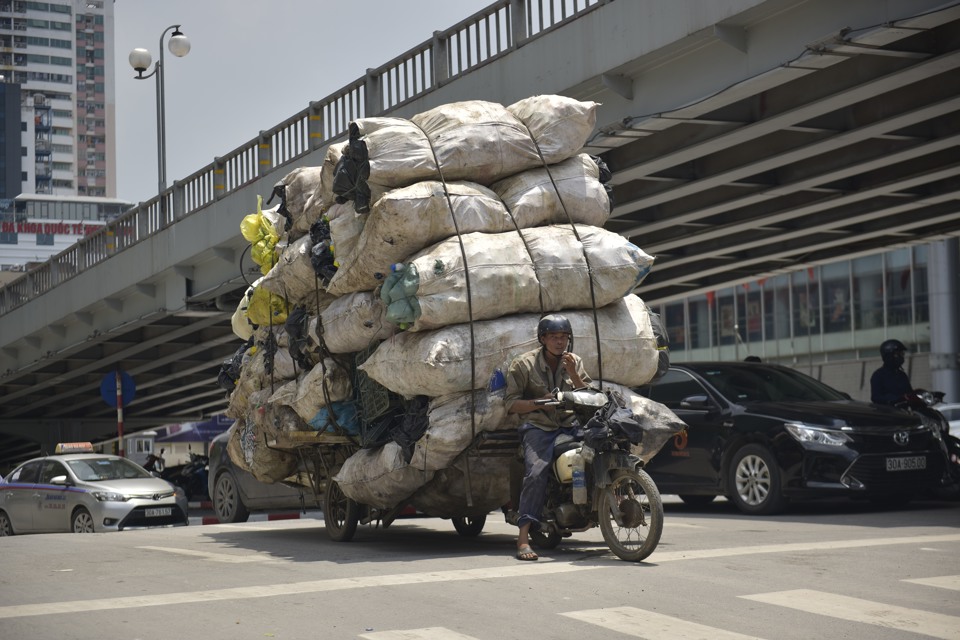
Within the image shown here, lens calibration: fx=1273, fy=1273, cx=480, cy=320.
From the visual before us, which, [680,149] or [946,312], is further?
[946,312]

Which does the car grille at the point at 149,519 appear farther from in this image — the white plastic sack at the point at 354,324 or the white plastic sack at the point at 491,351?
the white plastic sack at the point at 491,351

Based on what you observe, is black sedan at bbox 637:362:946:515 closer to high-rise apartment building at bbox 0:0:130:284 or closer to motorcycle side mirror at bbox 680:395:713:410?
motorcycle side mirror at bbox 680:395:713:410

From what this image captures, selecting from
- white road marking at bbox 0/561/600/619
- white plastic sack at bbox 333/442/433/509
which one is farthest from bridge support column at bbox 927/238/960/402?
white road marking at bbox 0/561/600/619

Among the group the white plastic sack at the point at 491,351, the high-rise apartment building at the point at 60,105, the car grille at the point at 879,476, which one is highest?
the high-rise apartment building at the point at 60,105

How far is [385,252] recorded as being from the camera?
31.6 ft

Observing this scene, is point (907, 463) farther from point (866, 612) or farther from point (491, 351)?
point (866, 612)

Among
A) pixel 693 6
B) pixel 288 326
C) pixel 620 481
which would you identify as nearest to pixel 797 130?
pixel 693 6

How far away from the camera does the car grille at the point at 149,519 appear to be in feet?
57.1

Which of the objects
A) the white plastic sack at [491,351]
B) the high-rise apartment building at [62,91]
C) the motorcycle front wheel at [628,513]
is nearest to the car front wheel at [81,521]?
the white plastic sack at [491,351]

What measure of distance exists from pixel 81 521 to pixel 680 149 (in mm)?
9710

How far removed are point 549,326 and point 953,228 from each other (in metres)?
17.5

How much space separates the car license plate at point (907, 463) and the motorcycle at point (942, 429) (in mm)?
491

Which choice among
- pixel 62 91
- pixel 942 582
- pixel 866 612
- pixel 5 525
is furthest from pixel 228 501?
pixel 62 91

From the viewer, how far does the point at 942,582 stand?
24.5 ft
